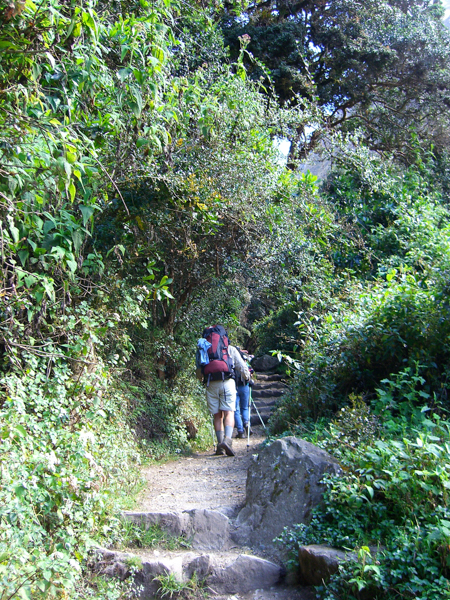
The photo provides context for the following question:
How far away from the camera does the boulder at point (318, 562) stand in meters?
3.29

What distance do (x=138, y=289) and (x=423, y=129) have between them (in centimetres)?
1034

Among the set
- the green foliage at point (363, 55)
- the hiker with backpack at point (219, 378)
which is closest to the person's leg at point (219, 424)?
the hiker with backpack at point (219, 378)

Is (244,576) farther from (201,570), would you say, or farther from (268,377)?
(268,377)

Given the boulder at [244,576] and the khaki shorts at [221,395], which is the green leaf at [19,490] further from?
the khaki shorts at [221,395]

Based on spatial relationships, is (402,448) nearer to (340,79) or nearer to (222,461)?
(222,461)

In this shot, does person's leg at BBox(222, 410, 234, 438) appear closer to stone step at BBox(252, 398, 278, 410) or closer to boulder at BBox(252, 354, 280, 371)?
stone step at BBox(252, 398, 278, 410)

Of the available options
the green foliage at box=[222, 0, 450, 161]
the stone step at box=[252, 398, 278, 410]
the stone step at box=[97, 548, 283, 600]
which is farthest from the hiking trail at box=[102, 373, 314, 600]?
the green foliage at box=[222, 0, 450, 161]

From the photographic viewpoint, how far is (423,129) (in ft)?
42.2

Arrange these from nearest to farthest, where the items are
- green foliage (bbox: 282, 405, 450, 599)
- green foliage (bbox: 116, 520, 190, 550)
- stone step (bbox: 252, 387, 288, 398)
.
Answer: green foliage (bbox: 282, 405, 450, 599) < green foliage (bbox: 116, 520, 190, 550) < stone step (bbox: 252, 387, 288, 398)

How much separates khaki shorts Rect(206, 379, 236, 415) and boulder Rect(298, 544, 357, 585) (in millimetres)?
3630

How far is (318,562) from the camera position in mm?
3391

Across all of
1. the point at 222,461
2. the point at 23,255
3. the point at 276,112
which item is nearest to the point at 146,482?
the point at 222,461

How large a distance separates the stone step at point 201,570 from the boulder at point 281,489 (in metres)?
0.32

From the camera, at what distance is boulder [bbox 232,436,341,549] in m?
4.07
